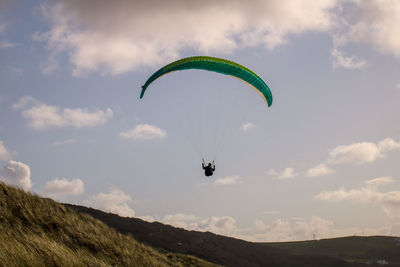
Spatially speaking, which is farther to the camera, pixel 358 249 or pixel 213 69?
pixel 358 249

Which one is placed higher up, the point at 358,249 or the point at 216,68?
the point at 216,68

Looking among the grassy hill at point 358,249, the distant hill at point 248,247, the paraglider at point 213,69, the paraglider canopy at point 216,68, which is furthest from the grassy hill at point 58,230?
the grassy hill at point 358,249

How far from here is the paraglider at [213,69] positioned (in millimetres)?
20734

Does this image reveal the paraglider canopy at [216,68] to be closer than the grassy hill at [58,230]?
No

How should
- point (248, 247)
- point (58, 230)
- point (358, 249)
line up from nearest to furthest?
1. point (58, 230)
2. point (248, 247)
3. point (358, 249)

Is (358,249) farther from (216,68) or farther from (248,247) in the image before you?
(216,68)

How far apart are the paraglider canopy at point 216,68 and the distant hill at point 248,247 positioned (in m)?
25.1

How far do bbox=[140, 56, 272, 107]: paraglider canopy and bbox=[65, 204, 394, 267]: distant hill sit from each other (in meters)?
25.1

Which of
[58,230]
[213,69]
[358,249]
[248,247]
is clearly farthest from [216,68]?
[358,249]

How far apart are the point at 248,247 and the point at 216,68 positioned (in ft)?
208

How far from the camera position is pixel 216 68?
840 inches

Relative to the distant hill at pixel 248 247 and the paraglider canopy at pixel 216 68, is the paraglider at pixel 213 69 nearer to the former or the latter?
the paraglider canopy at pixel 216 68

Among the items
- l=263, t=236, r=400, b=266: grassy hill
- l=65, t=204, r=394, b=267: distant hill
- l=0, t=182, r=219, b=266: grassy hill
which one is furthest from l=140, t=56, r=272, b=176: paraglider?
l=263, t=236, r=400, b=266: grassy hill

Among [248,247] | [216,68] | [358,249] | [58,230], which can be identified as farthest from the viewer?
[358,249]
